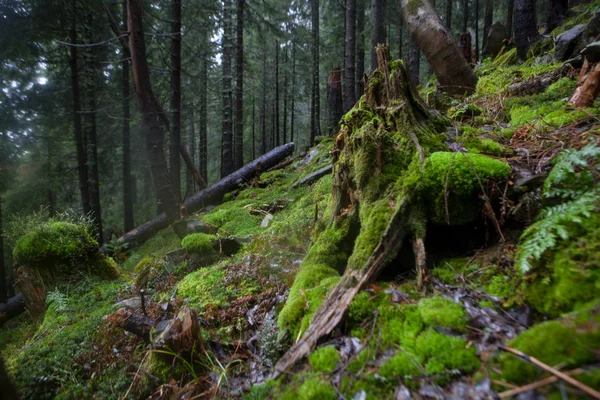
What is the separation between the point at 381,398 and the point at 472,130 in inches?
118

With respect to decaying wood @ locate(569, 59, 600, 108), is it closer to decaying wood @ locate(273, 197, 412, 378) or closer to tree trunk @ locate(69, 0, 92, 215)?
decaying wood @ locate(273, 197, 412, 378)

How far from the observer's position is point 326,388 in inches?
63.0

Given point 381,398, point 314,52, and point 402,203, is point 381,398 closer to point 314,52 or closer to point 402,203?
point 402,203

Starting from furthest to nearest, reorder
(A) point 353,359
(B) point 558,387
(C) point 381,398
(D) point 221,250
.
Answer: (D) point 221,250 → (A) point 353,359 → (C) point 381,398 → (B) point 558,387

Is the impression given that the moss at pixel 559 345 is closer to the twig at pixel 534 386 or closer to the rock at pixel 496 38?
the twig at pixel 534 386

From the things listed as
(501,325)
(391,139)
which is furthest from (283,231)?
(501,325)

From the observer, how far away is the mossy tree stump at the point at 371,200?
87.5 inches

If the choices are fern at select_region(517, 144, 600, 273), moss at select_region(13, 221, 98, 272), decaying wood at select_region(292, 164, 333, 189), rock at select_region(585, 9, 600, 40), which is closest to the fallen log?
moss at select_region(13, 221, 98, 272)

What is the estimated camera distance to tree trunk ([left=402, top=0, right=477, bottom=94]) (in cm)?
664

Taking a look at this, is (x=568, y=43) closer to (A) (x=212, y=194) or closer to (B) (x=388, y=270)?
(B) (x=388, y=270)

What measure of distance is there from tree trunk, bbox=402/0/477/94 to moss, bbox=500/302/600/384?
652cm

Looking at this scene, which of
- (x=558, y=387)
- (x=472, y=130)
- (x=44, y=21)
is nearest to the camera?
(x=558, y=387)

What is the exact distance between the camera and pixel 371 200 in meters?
2.88

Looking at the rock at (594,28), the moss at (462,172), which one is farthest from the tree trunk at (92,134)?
the rock at (594,28)
